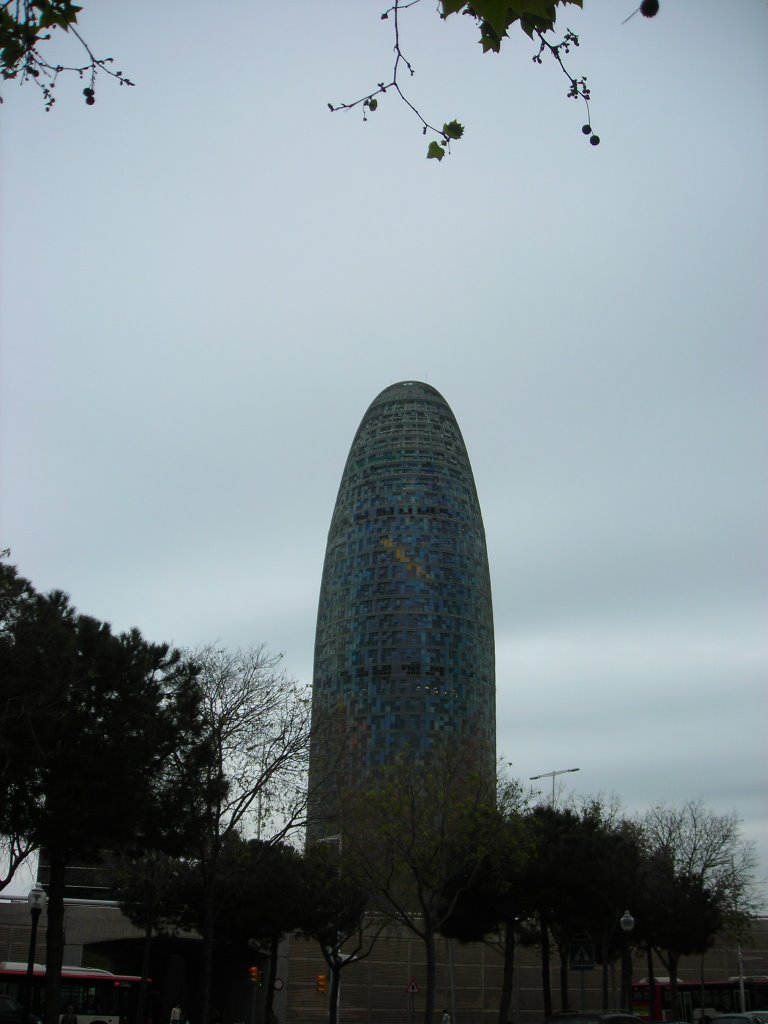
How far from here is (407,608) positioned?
142875 mm

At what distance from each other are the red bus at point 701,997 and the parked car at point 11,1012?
95.6ft

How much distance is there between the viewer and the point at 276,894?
39.6 meters

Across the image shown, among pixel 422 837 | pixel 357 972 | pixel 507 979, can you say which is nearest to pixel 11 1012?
pixel 422 837

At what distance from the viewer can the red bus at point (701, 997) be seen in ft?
168

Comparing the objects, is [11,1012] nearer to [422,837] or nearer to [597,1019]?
[422,837]

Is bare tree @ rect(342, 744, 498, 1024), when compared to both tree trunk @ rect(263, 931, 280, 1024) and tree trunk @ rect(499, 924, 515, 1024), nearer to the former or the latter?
tree trunk @ rect(499, 924, 515, 1024)

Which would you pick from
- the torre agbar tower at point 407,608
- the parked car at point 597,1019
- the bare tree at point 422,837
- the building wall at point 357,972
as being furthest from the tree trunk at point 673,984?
the torre agbar tower at point 407,608

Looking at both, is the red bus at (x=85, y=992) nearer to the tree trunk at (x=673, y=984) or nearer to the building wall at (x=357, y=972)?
the building wall at (x=357, y=972)

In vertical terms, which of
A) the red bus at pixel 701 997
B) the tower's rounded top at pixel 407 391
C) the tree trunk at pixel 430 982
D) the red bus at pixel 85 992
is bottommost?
the red bus at pixel 701 997

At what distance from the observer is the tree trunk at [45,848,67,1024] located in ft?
82.7

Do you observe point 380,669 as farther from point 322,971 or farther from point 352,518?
point 322,971

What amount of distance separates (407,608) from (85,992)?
106m

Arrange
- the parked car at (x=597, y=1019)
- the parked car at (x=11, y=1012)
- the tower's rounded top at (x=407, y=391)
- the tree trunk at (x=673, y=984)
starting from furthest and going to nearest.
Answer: the tower's rounded top at (x=407, y=391)
the tree trunk at (x=673, y=984)
the parked car at (x=11, y=1012)
the parked car at (x=597, y=1019)

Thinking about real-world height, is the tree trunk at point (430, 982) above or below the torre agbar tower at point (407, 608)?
below
